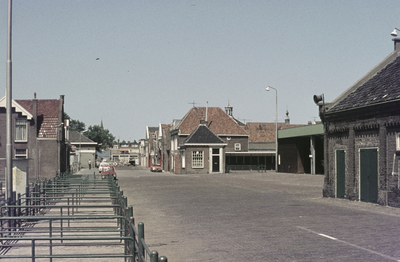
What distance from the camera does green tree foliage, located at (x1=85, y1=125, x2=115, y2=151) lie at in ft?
480

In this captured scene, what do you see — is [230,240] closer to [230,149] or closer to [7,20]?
[7,20]

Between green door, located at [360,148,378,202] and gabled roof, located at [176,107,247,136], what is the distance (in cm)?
5041

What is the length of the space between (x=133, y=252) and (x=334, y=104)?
19706 mm

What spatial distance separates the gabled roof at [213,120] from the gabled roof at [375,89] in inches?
1876

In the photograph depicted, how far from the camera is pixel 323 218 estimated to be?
15242 mm

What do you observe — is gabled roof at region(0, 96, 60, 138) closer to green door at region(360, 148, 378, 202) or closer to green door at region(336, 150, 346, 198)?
green door at region(336, 150, 346, 198)

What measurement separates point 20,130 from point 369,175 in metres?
37.6

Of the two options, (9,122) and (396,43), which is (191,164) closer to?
(396,43)

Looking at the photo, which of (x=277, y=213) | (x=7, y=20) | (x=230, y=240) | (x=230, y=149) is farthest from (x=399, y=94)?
(x=230, y=149)

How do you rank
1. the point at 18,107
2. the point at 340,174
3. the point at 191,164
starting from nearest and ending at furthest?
the point at 340,174 < the point at 18,107 < the point at 191,164

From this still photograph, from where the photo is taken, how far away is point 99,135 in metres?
148

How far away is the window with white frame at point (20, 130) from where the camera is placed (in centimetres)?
4844

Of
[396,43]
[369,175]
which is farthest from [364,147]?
[396,43]

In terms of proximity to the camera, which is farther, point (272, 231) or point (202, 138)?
point (202, 138)
